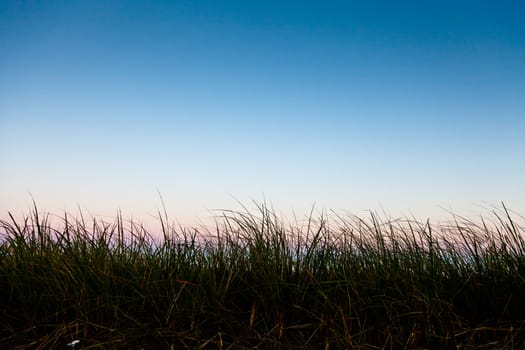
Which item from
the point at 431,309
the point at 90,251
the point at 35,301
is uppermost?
the point at 90,251

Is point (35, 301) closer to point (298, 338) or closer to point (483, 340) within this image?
point (298, 338)

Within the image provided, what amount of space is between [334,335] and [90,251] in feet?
7.04

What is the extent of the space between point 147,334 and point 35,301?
1.06m

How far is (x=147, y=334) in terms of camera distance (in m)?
3.50

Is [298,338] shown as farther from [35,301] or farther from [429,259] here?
[35,301]

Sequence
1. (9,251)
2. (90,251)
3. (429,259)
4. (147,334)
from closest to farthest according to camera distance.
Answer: (147,334) < (429,259) < (90,251) < (9,251)

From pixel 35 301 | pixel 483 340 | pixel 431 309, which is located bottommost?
pixel 483 340

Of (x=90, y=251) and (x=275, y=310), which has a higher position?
(x=90, y=251)

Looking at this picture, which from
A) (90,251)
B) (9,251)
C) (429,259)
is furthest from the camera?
(9,251)

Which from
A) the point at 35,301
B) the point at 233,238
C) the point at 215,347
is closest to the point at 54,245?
the point at 35,301

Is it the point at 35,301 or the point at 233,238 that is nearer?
the point at 35,301

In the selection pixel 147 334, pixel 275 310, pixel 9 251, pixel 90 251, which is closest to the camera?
pixel 147 334

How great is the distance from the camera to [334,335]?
357cm

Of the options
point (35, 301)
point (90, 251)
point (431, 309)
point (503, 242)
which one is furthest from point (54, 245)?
point (503, 242)
